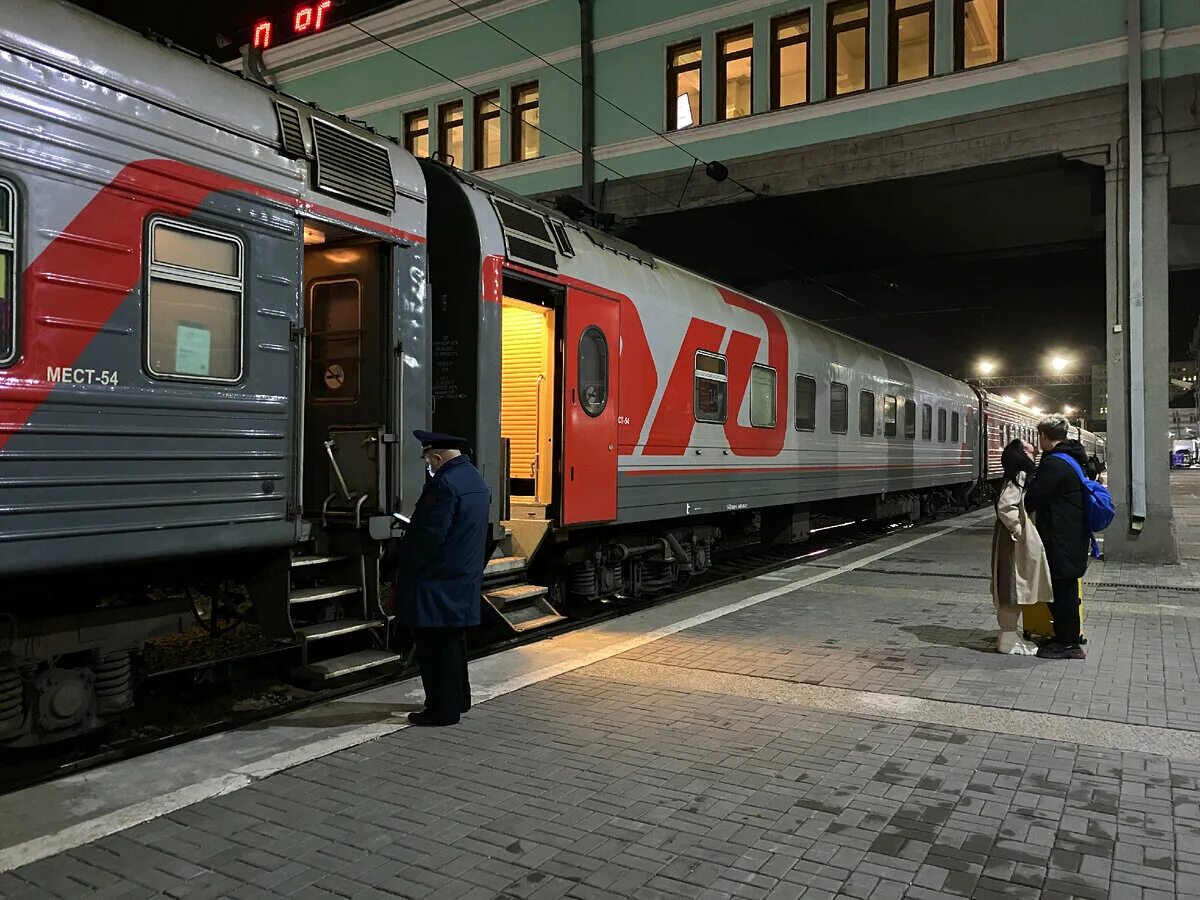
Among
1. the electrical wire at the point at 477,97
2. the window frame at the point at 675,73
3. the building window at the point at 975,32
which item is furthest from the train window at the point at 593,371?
the building window at the point at 975,32

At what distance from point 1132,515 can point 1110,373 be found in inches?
81.3

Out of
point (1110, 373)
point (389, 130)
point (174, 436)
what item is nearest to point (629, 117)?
point (389, 130)

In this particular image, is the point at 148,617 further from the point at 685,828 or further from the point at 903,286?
the point at 903,286

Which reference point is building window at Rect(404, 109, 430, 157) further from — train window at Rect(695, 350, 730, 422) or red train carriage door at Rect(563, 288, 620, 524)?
red train carriage door at Rect(563, 288, 620, 524)

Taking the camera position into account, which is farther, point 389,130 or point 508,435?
point 389,130

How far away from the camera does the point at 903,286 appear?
24.7 meters

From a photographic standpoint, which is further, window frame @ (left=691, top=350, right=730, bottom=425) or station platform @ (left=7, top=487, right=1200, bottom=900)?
window frame @ (left=691, top=350, right=730, bottom=425)

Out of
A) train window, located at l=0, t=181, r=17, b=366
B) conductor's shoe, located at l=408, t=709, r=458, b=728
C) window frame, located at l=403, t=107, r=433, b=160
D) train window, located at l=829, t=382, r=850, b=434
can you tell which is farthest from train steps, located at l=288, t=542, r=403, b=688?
window frame, located at l=403, t=107, r=433, b=160

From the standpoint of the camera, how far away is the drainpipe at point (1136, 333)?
12672mm

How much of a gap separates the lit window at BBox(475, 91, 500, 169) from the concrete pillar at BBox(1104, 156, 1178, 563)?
37.6 ft

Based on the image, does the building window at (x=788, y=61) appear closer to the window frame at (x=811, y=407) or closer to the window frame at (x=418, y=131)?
the window frame at (x=811, y=407)

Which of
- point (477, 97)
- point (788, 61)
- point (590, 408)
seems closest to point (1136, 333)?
point (788, 61)

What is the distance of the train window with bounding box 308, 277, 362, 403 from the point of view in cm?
653

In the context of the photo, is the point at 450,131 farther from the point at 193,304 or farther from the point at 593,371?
the point at 193,304
